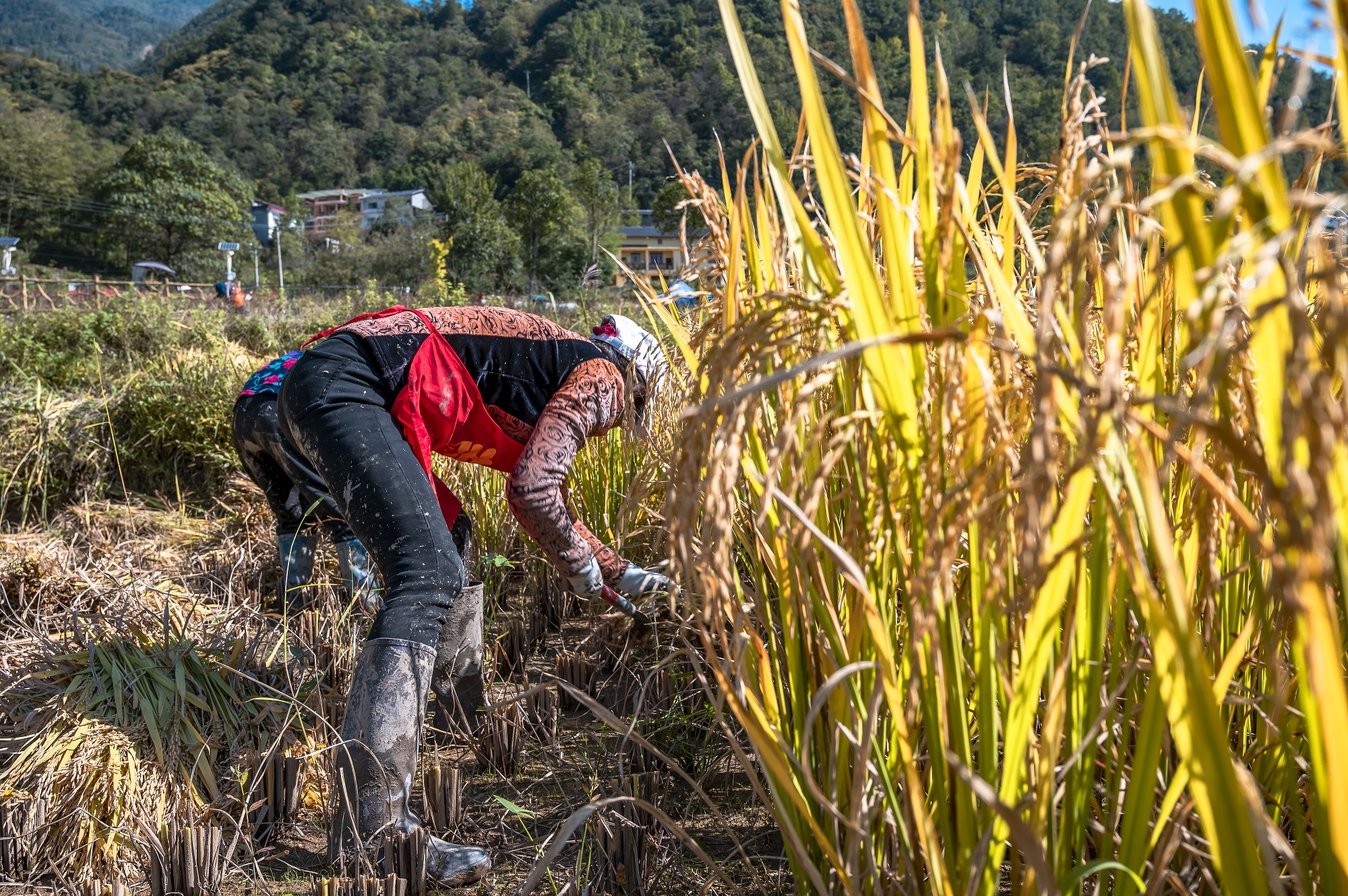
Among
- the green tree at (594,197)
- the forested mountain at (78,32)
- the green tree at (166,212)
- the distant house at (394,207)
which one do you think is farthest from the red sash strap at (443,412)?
the forested mountain at (78,32)

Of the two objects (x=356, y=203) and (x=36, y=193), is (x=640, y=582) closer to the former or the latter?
(x=36, y=193)

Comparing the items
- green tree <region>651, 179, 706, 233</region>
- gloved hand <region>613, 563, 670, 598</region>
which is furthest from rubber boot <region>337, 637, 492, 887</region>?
green tree <region>651, 179, 706, 233</region>

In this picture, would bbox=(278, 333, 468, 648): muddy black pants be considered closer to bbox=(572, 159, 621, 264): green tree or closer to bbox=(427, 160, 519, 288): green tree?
bbox=(572, 159, 621, 264): green tree

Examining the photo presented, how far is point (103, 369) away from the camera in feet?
20.9

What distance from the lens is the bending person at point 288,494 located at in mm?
2896

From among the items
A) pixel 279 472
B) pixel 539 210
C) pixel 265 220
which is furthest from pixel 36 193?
pixel 279 472

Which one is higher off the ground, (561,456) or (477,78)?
(477,78)

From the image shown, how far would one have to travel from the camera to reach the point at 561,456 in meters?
2.08

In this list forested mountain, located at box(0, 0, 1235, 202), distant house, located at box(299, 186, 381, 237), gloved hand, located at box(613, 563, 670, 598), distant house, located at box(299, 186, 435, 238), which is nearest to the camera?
gloved hand, located at box(613, 563, 670, 598)

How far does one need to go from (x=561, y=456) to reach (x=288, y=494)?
157 cm

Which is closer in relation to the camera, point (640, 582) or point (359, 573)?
point (640, 582)

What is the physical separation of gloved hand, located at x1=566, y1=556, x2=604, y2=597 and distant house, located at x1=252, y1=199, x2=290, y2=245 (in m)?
61.8

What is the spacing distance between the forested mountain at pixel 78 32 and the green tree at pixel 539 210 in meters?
137

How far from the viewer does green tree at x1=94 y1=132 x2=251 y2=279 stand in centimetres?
5019
